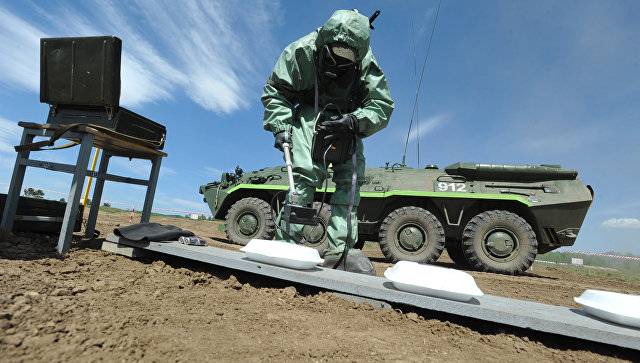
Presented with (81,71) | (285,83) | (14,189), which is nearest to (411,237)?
(285,83)

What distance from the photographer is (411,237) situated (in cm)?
581

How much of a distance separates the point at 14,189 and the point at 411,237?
4.88 meters

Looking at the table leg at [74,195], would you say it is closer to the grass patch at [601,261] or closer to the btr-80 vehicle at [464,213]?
the btr-80 vehicle at [464,213]

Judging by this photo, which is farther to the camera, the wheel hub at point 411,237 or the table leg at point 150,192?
the wheel hub at point 411,237

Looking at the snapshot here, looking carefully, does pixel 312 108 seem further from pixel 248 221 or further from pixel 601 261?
pixel 601 261

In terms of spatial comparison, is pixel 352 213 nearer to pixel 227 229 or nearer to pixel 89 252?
pixel 89 252

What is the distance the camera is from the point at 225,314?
5.01ft

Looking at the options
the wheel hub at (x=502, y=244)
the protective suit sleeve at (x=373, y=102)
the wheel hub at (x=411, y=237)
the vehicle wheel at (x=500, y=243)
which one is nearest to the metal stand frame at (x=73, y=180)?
the protective suit sleeve at (x=373, y=102)

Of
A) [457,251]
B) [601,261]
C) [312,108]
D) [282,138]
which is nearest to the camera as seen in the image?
[282,138]

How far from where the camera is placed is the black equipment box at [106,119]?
277 cm

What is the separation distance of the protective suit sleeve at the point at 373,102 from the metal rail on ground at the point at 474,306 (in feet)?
3.61

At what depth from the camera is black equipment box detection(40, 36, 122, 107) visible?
8.88 ft

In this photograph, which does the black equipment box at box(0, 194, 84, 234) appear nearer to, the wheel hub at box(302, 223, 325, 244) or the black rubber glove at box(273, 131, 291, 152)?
the black rubber glove at box(273, 131, 291, 152)

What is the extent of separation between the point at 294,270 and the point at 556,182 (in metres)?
5.54
